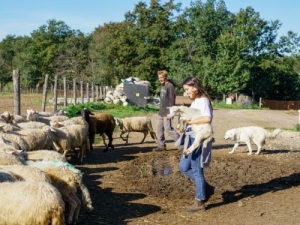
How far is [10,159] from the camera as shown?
675 centimetres

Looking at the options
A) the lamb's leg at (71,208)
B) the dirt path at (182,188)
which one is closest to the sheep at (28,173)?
the lamb's leg at (71,208)

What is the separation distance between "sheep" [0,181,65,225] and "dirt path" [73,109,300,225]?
4.36 feet

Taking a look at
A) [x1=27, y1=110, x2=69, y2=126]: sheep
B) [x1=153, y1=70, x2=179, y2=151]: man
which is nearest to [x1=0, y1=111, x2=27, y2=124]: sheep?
[x1=27, y1=110, x2=69, y2=126]: sheep

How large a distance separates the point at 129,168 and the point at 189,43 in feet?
151

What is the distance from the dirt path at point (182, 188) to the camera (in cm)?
681

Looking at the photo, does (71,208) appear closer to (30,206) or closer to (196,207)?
(30,206)

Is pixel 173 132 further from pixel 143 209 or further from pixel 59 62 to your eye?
pixel 59 62

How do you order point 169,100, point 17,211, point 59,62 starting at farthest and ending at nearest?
point 59,62 < point 169,100 < point 17,211

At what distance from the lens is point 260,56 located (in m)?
55.6

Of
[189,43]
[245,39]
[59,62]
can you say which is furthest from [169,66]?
[59,62]

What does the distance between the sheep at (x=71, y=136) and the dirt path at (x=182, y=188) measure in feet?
1.49

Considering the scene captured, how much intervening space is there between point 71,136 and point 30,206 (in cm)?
562

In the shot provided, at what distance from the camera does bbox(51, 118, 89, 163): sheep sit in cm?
1030

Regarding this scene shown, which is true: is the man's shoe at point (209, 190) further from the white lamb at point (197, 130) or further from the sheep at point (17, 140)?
the sheep at point (17, 140)
